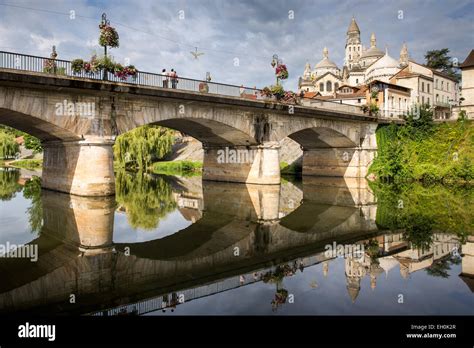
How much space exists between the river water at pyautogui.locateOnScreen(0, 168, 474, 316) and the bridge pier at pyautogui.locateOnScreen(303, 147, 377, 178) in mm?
18012

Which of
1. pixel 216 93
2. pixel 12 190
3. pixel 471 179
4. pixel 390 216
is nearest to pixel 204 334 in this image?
pixel 390 216

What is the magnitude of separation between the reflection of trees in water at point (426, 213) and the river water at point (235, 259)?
8cm

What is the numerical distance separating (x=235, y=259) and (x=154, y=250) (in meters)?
2.49

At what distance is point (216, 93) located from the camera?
940 inches

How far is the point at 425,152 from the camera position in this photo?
115ft

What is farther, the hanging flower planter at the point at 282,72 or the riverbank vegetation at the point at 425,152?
the riverbank vegetation at the point at 425,152

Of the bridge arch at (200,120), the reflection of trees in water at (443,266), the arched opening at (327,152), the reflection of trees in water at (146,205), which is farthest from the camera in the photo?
the arched opening at (327,152)

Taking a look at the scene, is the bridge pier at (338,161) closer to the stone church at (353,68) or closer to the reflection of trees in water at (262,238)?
the reflection of trees in water at (262,238)

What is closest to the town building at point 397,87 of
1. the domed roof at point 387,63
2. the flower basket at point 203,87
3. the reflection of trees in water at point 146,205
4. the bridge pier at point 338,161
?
the domed roof at point 387,63

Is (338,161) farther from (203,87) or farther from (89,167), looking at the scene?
(89,167)

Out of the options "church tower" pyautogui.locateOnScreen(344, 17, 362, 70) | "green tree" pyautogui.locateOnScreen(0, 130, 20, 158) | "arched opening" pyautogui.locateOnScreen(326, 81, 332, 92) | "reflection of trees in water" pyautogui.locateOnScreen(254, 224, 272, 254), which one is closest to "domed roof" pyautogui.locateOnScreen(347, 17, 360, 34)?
"church tower" pyautogui.locateOnScreen(344, 17, 362, 70)

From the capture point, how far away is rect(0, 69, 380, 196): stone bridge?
1772cm

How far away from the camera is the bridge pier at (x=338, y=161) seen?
3653cm

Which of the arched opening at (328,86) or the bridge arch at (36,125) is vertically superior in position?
the arched opening at (328,86)
